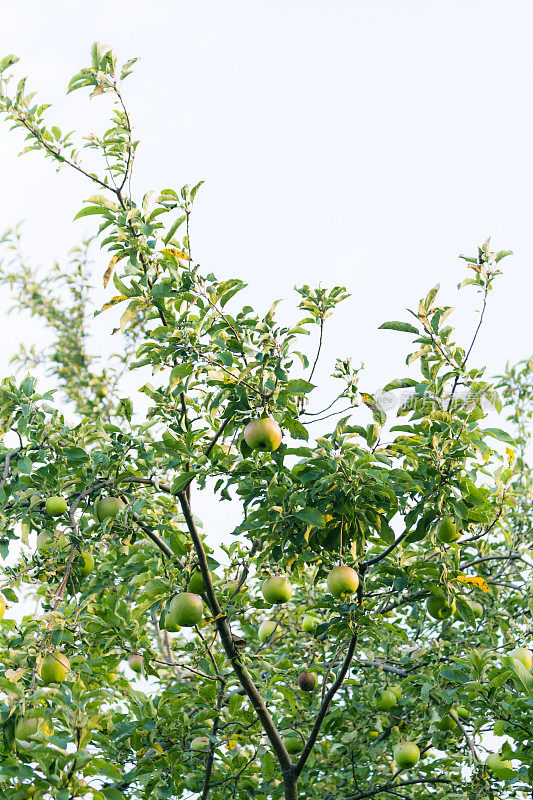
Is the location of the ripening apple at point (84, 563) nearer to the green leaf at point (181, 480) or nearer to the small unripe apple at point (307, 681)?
the green leaf at point (181, 480)

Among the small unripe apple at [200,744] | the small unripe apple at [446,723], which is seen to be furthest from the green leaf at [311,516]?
the small unripe apple at [200,744]

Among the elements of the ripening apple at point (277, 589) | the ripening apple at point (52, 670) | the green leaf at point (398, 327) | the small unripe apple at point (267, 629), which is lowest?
the ripening apple at point (52, 670)

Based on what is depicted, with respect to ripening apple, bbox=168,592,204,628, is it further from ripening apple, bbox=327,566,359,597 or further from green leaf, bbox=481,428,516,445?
green leaf, bbox=481,428,516,445

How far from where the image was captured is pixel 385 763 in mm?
5172

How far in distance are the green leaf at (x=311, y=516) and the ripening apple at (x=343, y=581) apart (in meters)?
0.25

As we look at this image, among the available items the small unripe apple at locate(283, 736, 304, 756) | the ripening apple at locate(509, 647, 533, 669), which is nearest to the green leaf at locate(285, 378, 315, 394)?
the ripening apple at locate(509, 647, 533, 669)

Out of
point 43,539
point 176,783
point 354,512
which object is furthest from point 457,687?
point 43,539

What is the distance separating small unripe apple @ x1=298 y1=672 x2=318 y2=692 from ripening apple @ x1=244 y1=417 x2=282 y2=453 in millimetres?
2213

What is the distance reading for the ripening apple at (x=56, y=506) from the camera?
11.9ft

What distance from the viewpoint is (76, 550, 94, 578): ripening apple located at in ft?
12.1

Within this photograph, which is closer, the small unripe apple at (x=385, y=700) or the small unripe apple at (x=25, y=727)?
the small unripe apple at (x=25, y=727)

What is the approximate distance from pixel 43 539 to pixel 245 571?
1045 millimetres

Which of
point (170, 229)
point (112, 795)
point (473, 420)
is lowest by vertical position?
point (112, 795)

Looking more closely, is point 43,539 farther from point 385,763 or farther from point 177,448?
point 385,763
